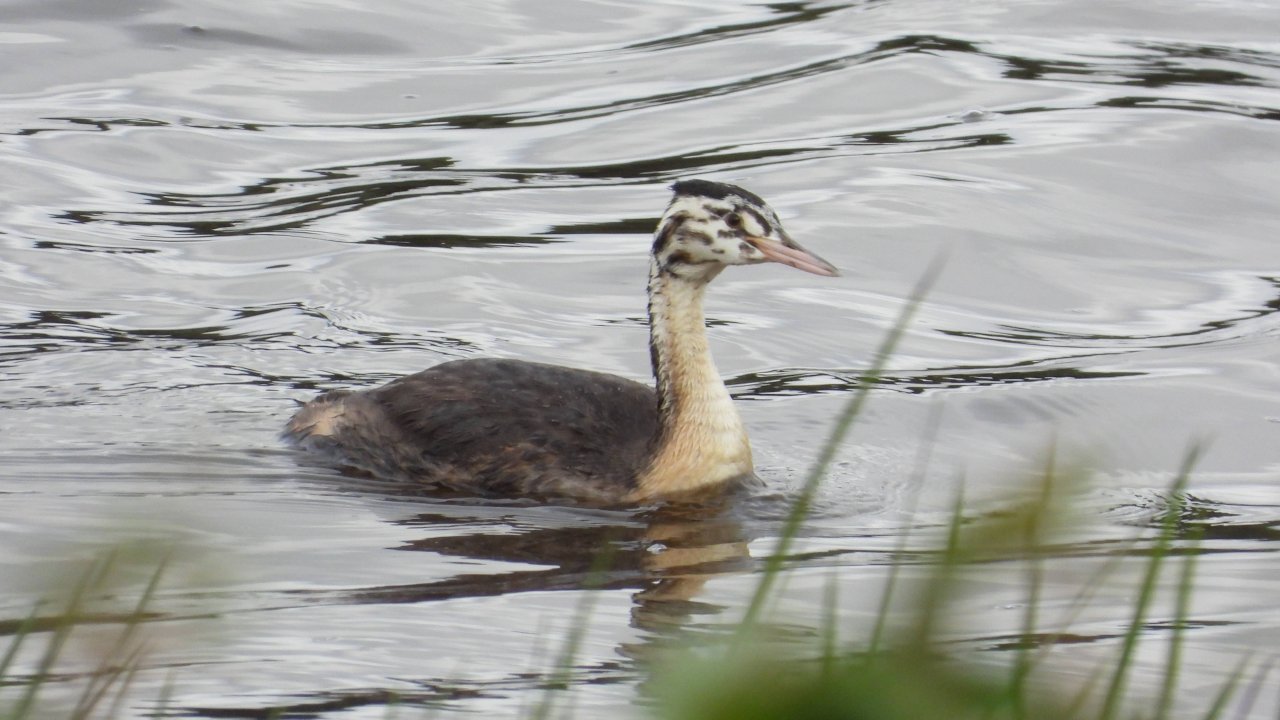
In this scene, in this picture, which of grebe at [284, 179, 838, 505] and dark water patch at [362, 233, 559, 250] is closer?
grebe at [284, 179, 838, 505]

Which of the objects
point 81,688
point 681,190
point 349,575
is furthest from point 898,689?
point 681,190

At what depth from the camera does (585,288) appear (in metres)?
12.4

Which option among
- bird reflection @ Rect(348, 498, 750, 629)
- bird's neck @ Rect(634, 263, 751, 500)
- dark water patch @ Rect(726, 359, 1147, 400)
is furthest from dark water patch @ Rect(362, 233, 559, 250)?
bird reflection @ Rect(348, 498, 750, 629)

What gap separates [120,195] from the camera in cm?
1418

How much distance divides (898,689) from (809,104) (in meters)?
14.8

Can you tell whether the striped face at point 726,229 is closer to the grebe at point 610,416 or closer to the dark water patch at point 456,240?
the grebe at point 610,416

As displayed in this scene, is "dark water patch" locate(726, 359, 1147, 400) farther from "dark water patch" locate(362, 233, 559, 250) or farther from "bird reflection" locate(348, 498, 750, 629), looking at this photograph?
"dark water patch" locate(362, 233, 559, 250)

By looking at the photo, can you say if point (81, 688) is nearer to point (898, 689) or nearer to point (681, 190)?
point (898, 689)

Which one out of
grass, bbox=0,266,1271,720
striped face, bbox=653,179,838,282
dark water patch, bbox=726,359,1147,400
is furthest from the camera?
dark water patch, bbox=726,359,1147,400

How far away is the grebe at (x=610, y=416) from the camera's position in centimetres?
855

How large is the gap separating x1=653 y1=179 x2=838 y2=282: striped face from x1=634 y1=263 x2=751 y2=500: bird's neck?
0.25 metres

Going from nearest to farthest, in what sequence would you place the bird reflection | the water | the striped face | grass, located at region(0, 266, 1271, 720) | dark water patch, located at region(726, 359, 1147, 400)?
1. grass, located at region(0, 266, 1271, 720)
2. the water
3. the bird reflection
4. the striped face
5. dark water patch, located at region(726, 359, 1147, 400)

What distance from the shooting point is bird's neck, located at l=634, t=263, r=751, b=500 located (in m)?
8.60

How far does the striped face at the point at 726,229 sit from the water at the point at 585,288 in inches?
40.6
